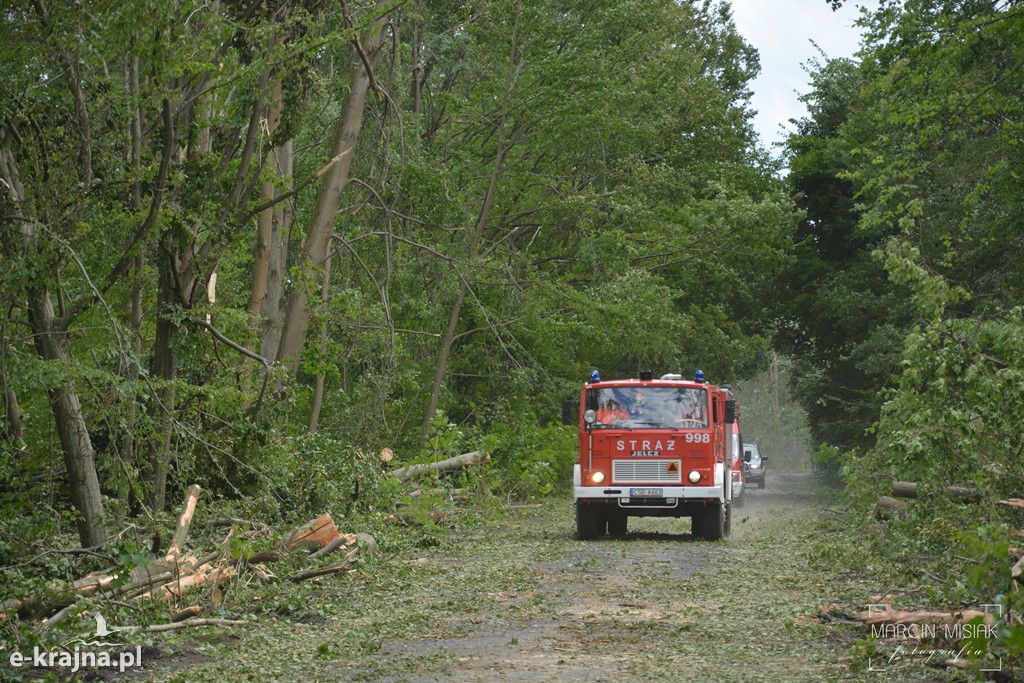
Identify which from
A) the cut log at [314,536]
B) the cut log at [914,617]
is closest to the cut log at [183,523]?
the cut log at [314,536]

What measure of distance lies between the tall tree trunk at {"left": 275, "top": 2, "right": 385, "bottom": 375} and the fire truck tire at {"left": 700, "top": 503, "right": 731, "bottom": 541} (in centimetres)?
700

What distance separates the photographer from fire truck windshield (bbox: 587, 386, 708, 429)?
62.6 feet

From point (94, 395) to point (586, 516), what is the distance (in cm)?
905

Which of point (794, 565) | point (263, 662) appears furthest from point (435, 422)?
point (263, 662)

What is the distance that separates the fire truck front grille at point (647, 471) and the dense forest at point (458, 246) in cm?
258

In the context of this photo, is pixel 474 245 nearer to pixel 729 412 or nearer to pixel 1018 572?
pixel 729 412

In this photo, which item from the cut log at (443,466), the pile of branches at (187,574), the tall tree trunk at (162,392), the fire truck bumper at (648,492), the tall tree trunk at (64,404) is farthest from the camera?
the cut log at (443,466)

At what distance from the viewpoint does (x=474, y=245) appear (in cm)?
2784

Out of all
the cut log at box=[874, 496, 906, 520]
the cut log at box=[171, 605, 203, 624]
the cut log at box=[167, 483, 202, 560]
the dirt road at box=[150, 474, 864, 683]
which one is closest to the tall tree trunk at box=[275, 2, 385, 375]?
the dirt road at box=[150, 474, 864, 683]

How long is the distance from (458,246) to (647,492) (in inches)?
403

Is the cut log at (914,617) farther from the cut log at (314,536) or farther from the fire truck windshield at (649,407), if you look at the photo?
the fire truck windshield at (649,407)

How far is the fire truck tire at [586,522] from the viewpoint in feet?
63.4

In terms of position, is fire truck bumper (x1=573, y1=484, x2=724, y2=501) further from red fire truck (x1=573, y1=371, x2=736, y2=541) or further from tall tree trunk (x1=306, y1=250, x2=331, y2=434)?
tall tree trunk (x1=306, y1=250, x2=331, y2=434)

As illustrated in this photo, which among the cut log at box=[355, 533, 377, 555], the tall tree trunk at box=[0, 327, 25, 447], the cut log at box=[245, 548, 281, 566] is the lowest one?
the cut log at box=[355, 533, 377, 555]
